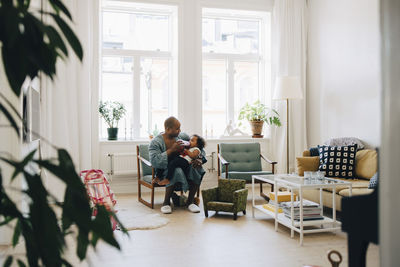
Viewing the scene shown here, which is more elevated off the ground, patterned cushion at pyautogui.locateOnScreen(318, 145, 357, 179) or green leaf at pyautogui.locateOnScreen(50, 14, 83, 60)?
green leaf at pyautogui.locateOnScreen(50, 14, 83, 60)

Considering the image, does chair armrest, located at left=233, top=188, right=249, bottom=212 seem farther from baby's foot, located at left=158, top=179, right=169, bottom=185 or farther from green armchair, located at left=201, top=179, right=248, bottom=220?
baby's foot, located at left=158, top=179, right=169, bottom=185

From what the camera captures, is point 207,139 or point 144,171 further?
point 207,139

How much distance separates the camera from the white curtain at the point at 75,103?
479 cm

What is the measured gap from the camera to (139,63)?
19.2 feet

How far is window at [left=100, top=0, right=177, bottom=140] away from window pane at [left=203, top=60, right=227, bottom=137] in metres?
0.56

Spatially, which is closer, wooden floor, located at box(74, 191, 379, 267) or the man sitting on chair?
wooden floor, located at box(74, 191, 379, 267)

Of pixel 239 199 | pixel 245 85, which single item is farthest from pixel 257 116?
pixel 239 199

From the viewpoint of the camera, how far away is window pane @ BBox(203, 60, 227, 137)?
6156 mm

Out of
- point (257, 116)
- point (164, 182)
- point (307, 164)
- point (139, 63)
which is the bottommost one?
point (164, 182)

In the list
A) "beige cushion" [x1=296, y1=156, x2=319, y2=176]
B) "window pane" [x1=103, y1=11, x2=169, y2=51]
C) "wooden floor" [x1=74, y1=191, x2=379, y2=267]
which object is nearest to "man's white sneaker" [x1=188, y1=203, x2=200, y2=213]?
"wooden floor" [x1=74, y1=191, x2=379, y2=267]

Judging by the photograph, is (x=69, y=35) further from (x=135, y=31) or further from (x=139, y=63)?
(x=135, y=31)

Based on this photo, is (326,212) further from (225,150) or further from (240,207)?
(225,150)

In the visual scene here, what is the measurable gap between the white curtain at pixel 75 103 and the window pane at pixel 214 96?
6.08ft

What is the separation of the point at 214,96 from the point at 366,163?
8.95ft
